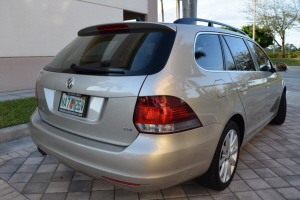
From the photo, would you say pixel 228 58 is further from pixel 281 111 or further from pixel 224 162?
pixel 281 111

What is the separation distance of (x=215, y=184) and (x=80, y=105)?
1.47 meters

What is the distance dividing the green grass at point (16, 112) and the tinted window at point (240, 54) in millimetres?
3402

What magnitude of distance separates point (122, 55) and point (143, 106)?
1.71 ft

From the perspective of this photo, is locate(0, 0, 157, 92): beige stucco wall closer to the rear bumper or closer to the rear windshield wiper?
the rear windshield wiper

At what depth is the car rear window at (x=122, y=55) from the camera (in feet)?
6.80

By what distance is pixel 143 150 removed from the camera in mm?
1929

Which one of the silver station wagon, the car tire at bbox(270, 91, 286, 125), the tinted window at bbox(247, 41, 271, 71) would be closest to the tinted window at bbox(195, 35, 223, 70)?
the silver station wagon

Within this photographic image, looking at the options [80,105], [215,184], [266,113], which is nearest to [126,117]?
[80,105]

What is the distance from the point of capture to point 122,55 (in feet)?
7.28

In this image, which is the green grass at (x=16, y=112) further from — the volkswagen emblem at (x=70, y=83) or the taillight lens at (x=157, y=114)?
the taillight lens at (x=157, y=114)

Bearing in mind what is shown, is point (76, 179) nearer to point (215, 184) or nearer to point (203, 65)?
point (215, 184)

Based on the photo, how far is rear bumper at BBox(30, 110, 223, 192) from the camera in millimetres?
1938

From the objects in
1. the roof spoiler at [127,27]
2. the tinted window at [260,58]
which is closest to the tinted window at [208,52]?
the roof spoiler at [127,27]

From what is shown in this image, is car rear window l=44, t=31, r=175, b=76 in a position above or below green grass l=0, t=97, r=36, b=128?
above
